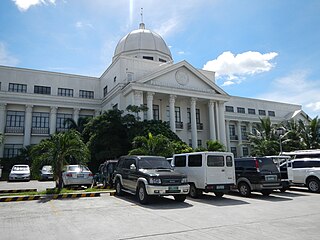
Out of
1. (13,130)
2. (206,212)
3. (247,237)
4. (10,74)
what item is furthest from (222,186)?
(10,74)

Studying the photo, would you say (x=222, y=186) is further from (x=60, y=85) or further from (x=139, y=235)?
(x=60, y=85)

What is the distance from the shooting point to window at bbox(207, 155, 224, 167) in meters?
11.4

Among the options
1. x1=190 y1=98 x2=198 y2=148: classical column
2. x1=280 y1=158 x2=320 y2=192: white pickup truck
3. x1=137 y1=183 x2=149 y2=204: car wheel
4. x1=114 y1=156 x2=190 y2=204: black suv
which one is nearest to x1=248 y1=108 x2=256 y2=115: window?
x1=190 y1=98 x2=198 y2=148: classical column

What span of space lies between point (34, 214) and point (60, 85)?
102 ft

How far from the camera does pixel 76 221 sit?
7.14 metres

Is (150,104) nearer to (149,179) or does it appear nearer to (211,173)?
(211,173)

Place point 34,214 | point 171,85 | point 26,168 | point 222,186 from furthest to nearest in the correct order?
point 171,85 → point 26,168 → point 222,186 → point 34,214

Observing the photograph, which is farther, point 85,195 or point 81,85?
point 81,85

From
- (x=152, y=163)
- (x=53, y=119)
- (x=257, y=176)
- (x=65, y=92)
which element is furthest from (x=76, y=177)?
(x=65, y=92)

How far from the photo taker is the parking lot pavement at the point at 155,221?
5.75m

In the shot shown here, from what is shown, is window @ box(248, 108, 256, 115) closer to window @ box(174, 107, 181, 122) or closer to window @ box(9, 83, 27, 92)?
window @ box(174, 107, 181, 122)

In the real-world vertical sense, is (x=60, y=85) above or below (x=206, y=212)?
above

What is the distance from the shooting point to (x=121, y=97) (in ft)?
102

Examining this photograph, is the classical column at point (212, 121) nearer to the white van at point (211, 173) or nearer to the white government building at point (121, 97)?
the white government building at point (121, 97)
